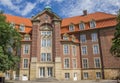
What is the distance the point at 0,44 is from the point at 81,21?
74.8 ft

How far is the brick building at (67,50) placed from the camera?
40.4 meters

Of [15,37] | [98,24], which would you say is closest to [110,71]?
[98,24]

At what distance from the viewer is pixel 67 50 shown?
4247 cm

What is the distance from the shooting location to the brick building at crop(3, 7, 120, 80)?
132ft

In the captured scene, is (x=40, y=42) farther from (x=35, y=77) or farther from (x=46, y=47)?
(x=35, y=77)

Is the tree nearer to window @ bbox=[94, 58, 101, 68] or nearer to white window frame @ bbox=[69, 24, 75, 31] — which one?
white window frame @ bbox=[69, 24, 75, 31]

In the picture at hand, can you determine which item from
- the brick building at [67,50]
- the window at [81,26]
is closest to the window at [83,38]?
the brick building at [67,50]

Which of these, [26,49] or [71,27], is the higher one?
[71,27]

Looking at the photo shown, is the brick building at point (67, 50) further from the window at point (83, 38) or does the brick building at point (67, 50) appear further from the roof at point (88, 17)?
the roof at point (88, 17)

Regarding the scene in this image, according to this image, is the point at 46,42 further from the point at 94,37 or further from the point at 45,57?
the point at 94,37

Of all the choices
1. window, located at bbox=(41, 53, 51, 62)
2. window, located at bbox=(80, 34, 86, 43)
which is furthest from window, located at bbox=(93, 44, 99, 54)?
window, located at bbox=(41, 53, 51, 62)

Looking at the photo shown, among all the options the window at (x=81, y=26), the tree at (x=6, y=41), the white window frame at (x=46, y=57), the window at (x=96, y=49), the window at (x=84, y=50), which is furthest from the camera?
the window at (x=81, y=26)

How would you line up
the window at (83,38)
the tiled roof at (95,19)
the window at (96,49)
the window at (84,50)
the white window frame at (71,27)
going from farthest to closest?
the white window frame at (71,27) → the window at (83,38) → the window at (84,50) → the tiled roof at (95,19) → the window at (96,49)

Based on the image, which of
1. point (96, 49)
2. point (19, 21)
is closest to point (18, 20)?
point (19, 21)
